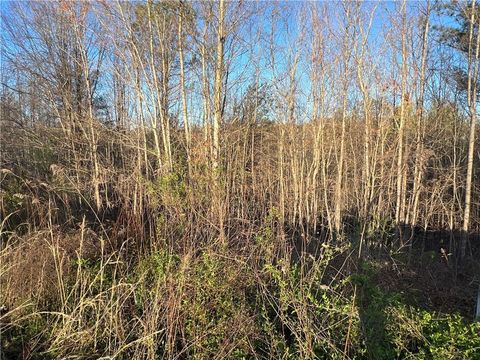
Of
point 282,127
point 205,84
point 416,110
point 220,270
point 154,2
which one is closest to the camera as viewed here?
point 220,270

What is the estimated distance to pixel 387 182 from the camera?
9.40m

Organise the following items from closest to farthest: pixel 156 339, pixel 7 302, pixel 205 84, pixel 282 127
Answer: pixel 156 339
pixel 7 302
pixel 205 84
pixel 282 127

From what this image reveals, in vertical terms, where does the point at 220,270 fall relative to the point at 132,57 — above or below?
below

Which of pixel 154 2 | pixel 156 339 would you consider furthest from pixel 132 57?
pixel 156 339

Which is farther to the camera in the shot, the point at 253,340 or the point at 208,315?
the point at 208,315

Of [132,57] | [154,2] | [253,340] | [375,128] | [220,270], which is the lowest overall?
[253,340]

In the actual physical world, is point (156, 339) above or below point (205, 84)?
below

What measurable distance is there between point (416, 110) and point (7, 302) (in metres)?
9.21

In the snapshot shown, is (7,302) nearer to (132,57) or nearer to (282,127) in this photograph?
(132,57)

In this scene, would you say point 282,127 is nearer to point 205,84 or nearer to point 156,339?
point 205,84

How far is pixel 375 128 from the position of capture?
9.52 metres

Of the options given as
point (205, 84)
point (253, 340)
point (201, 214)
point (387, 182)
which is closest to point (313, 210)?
point (387, 182)

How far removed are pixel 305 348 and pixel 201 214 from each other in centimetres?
180

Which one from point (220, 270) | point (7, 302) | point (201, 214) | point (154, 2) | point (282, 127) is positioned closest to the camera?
point (7, 302)
